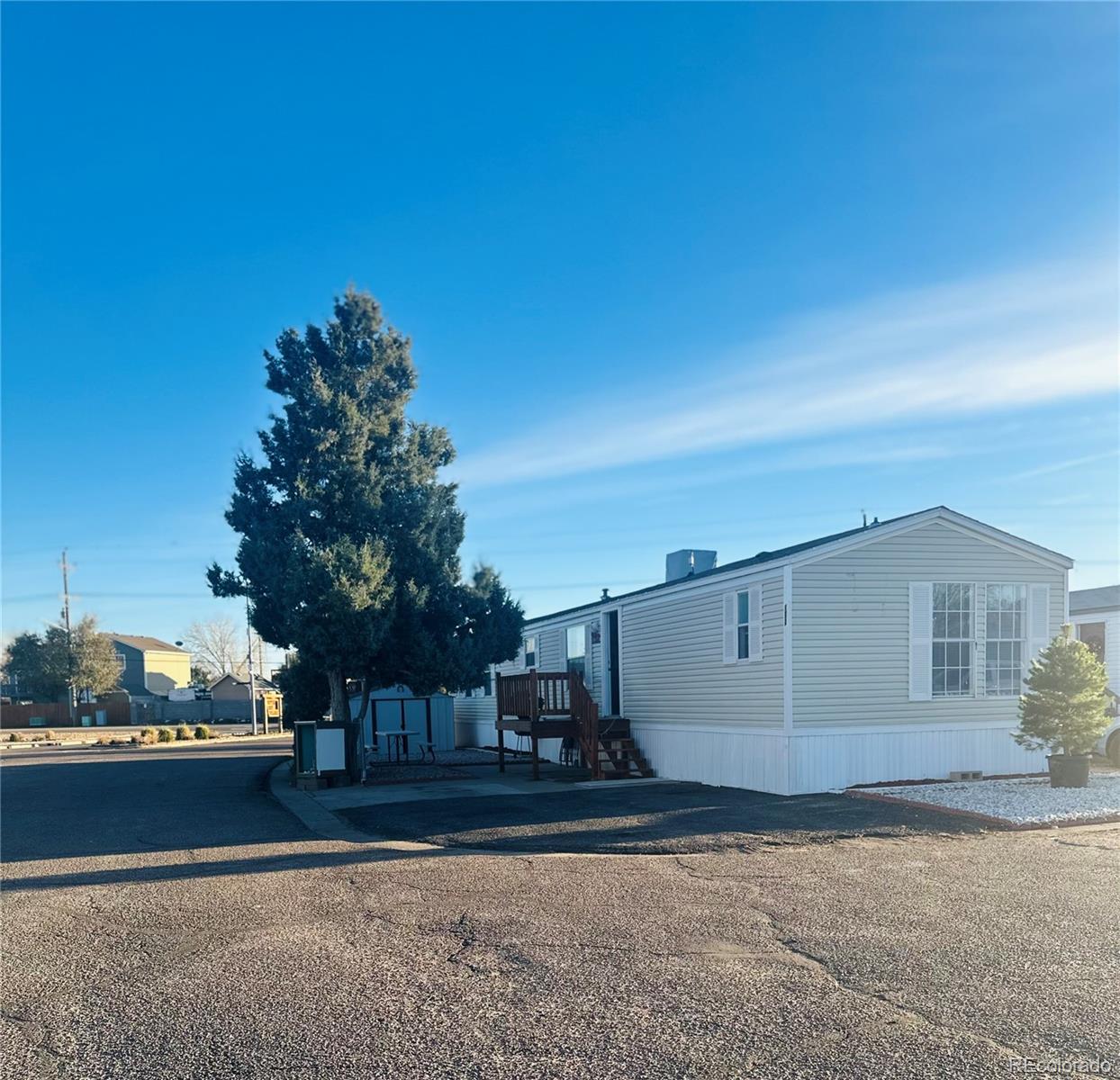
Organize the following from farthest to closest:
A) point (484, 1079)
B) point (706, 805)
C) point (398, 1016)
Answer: point (706, 805) → point (398, 1016) → point (484, 1079)

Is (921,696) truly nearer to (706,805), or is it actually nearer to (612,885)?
(706,805)

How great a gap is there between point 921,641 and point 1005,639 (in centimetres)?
167

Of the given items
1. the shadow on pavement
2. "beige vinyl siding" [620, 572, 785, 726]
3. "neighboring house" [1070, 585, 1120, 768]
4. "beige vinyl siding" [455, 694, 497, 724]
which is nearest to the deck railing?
"beige vinyl siding" [620, 572, 785, 726]

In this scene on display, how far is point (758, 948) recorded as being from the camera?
615cm

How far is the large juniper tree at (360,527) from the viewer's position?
17.7m

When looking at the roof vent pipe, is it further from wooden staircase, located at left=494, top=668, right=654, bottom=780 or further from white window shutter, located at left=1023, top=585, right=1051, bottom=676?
white window shutter, located at left=1023, top=585, right=1051, bottom=676

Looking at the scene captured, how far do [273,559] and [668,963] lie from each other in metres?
14.0


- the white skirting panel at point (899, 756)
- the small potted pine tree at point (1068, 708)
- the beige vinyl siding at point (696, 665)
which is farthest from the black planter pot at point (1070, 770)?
the beige vinyl siding at point (696, 665)

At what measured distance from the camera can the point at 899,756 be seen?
47.6 ft

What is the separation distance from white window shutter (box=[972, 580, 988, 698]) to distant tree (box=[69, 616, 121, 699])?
172ft

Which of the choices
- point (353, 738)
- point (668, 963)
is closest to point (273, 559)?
point (353, 738)

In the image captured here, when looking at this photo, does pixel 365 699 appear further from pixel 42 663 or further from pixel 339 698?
pixel 42 663

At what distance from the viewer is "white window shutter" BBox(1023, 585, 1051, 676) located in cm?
1545

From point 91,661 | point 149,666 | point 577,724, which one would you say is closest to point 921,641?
point 577,724
